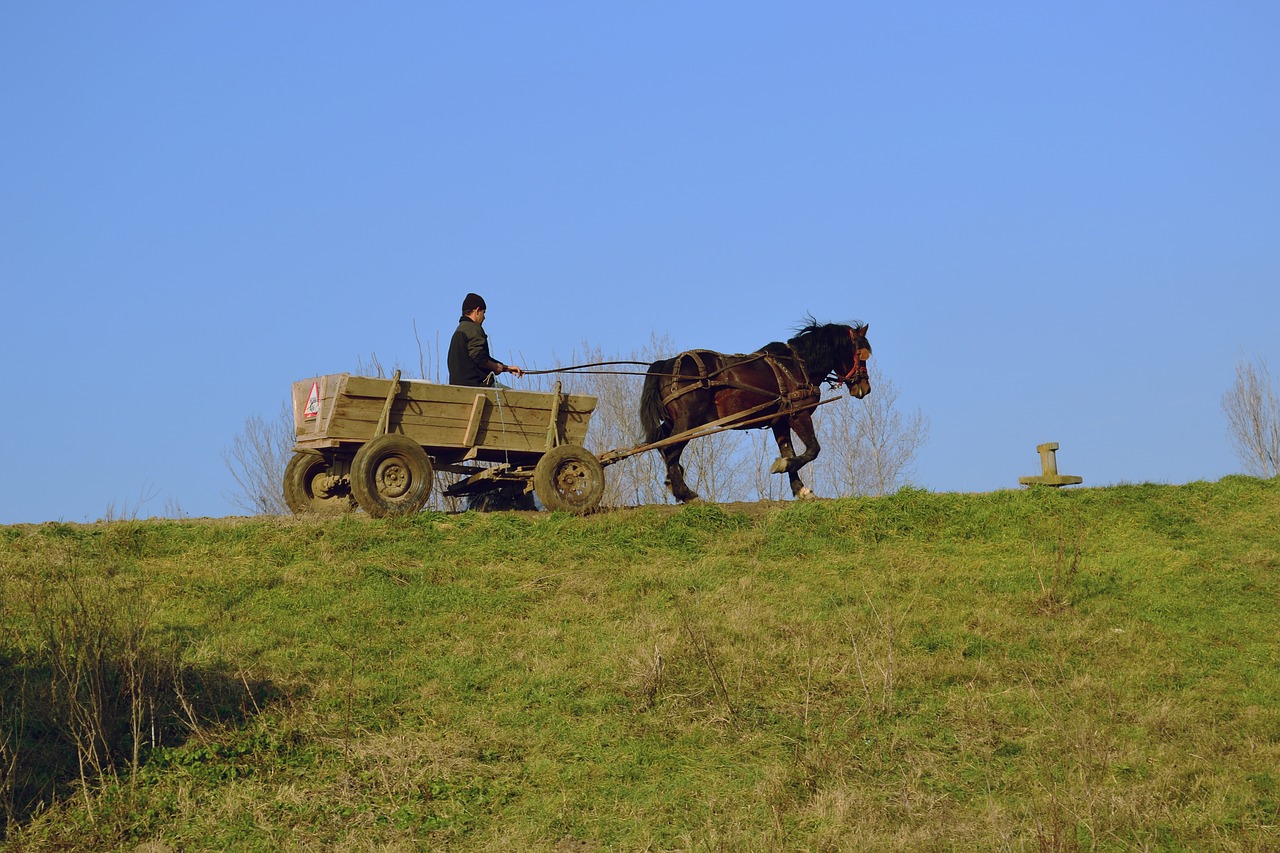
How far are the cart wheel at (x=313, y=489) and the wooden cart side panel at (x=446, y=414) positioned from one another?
896 millimetres

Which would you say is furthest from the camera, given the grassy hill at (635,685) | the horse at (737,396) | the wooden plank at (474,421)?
the horse at (737,396)

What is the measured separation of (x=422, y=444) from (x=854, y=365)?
604cm

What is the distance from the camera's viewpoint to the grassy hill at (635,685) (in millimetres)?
7445

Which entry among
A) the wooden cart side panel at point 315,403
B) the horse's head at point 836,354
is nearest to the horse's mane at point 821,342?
the horse's head at point 836,354

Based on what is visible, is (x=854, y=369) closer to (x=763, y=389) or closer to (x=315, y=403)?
(x=763, y=389)

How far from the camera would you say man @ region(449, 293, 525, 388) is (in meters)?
13.6

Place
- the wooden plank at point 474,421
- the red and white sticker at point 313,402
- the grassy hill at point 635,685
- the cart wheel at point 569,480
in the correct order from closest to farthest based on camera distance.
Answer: the grassy hill at point 635,685
the red and white sticker at point 313,402
the wooden plank at point 474,421
the cart wheel at point 569,480

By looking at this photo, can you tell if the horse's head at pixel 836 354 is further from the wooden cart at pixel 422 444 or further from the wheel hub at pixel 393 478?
the wheel hub at pixel 393 478

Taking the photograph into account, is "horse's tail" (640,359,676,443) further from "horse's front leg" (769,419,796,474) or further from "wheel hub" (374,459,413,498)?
"wheel hub" (374,459,413,498)

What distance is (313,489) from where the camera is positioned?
1368 cm

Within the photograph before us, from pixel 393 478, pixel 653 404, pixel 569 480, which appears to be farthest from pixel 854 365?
pixel 393 478

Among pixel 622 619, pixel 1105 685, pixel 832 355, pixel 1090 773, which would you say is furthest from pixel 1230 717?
pixel 832 355

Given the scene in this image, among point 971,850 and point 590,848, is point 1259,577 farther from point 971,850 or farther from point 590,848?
Answer: point 590,848

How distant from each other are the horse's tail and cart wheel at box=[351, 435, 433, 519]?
3617 mm
